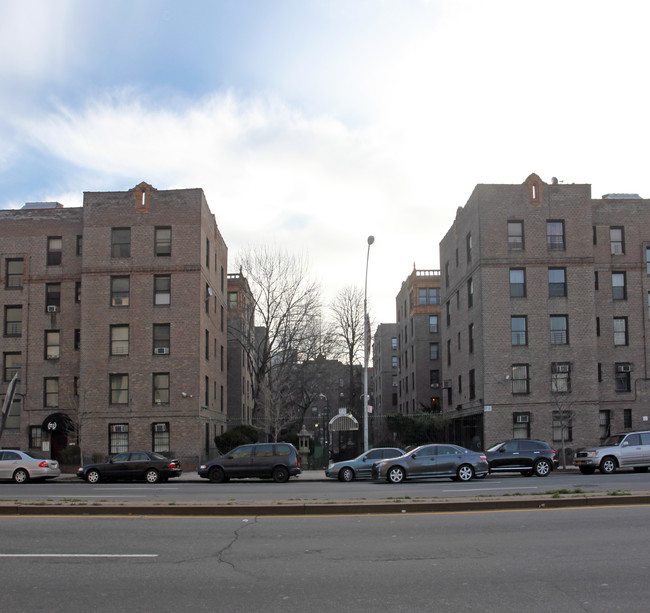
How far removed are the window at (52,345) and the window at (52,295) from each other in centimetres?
143

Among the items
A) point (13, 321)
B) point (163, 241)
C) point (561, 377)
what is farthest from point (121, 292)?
point (561, 377)

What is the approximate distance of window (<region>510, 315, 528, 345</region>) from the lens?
124 feet

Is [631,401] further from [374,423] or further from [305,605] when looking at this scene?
[305,605]

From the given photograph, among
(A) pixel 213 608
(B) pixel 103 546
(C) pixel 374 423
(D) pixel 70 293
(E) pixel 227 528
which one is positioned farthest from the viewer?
(C) pixel 374 423

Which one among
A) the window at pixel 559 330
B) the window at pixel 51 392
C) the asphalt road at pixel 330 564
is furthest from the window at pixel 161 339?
the asphalt road at pixel 330 564

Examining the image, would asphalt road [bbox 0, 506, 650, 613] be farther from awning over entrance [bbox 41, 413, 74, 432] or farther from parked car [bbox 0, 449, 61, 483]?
awning over entrance [bbox 41, 413, 74, 432]

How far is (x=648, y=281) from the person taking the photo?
3991 cm

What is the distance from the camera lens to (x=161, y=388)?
36.4 metres

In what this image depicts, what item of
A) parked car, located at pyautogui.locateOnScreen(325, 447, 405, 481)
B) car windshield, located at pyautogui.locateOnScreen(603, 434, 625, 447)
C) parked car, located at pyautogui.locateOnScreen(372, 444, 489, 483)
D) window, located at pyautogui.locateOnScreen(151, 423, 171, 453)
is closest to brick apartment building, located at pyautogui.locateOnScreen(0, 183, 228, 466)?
window, located at pyautogui.locateOnScreen(151, 423, 171, 453)

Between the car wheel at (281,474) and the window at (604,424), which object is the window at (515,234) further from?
the car wheel at (281,474)

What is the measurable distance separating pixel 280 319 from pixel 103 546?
39.9 m

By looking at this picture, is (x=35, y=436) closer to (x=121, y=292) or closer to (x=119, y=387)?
(x=119, y=387)

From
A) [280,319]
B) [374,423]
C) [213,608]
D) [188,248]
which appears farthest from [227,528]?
[374,423]

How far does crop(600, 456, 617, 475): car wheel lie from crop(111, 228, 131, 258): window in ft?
81.8
